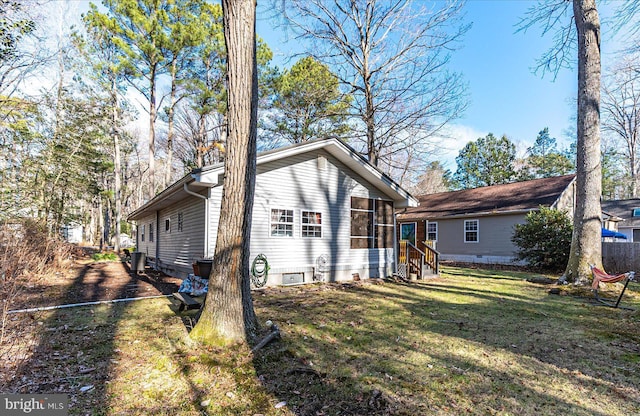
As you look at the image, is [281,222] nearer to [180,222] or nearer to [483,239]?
[180,222]

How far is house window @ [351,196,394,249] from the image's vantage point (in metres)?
11.0

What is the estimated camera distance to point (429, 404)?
2857mm

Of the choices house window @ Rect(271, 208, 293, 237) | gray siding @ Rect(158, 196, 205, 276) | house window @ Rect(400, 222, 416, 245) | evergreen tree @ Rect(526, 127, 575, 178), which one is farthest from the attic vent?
evergreen tree @ Rect(526, 127, 575, 178)

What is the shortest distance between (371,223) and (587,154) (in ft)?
21.3

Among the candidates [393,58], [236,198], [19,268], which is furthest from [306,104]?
[19,268]

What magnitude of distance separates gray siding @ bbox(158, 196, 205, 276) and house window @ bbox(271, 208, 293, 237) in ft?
6.22

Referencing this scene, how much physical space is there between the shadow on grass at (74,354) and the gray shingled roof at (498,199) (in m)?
11.3

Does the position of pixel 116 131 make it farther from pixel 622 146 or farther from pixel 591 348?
pixel 622 146

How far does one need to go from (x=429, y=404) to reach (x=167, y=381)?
250cm

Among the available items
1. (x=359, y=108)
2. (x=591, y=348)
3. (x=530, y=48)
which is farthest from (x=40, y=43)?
(x=530, y=48)

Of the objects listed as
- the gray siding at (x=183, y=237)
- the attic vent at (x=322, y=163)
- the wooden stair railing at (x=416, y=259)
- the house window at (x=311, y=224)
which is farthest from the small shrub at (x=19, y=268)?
the wooden stair railing at (x=416, y=259)

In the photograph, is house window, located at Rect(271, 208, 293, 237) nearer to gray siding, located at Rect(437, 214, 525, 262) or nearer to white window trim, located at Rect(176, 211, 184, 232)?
white window trim, located at Rect(176, 211, 184, 232)

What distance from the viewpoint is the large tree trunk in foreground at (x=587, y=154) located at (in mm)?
9148

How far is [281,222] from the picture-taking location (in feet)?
30.8
